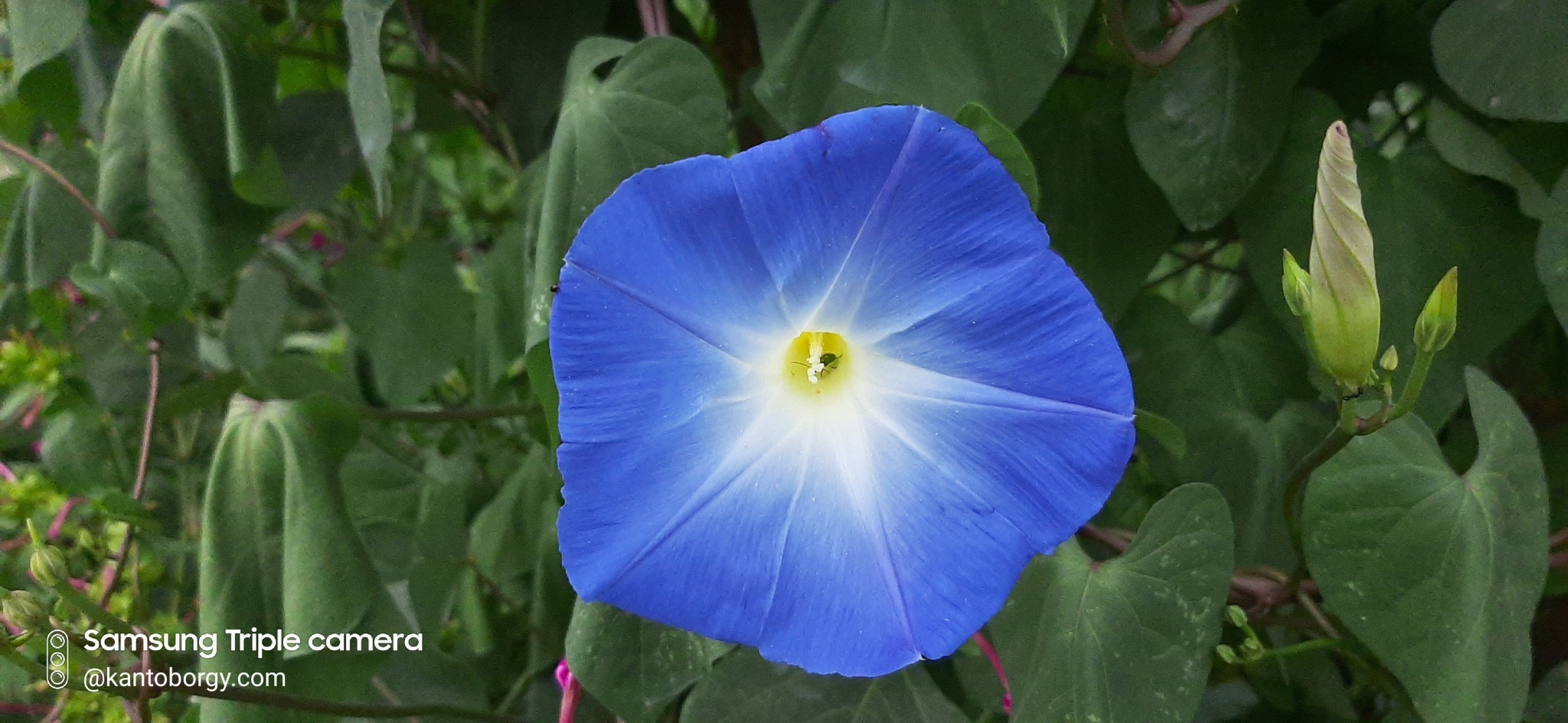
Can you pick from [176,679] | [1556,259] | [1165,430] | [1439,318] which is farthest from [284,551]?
[1556,259]

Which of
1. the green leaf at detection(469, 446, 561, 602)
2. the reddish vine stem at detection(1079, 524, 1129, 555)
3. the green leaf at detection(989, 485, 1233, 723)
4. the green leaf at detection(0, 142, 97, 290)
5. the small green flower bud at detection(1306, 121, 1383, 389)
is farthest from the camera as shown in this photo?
the green leaf at detection(469, 446, 561, 602)

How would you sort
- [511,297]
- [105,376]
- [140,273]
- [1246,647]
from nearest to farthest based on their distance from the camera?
1. [1246,647]
2. [140,273]
3. [511,297]
4. [105,376]

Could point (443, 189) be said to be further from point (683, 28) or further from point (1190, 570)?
point (1190, 570)

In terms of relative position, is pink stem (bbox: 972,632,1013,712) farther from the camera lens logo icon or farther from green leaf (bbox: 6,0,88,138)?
green leaf (bbox: 6,0,88,138)

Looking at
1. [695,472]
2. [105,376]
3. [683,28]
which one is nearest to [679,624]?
[695,472]

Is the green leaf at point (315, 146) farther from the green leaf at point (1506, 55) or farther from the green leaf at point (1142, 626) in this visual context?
the green leaf at point (1506, 55)

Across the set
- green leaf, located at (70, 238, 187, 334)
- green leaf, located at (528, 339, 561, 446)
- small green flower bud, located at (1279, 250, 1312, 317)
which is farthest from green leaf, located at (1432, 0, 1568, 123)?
green leaf, located at (70, 238, 187, 334)

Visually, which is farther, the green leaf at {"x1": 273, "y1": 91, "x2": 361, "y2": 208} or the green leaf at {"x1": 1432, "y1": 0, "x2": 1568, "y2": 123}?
the green leaf at {"x1": 273, "y1": 91, "x2": 361, "y2": 208}
